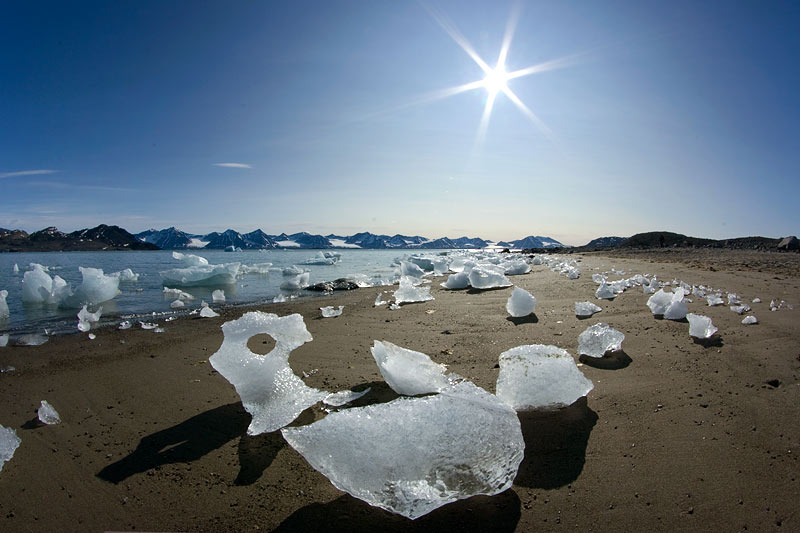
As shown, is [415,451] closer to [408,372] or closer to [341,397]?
[408,372]

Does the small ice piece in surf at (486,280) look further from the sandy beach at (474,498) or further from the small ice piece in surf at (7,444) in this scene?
the small ice piece in surf at (7,444)

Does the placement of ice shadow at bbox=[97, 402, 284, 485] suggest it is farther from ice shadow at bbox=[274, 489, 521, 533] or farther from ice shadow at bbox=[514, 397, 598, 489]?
ice shadow at bbox=[514, 397, 598, 489]

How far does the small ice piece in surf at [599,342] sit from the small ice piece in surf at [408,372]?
1194mm

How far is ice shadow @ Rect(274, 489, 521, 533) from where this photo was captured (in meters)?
1.31

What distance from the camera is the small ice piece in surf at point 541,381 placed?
2.01m

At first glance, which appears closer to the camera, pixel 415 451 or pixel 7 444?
pixel 415 451

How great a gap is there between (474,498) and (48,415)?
8.30ft

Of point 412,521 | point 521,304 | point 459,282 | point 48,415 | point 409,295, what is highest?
point 521,304

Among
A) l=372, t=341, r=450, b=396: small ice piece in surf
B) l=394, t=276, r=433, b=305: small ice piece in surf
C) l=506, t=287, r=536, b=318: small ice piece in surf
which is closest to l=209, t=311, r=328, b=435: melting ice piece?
l=372, t=341, r=450, b=396: small ice piece in surf

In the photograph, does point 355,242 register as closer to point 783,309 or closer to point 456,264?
point 456,264

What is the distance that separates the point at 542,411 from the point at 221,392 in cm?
207

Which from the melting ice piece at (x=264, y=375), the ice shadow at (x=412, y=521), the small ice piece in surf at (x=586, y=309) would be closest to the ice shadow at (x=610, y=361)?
the small ice piece in surf at (x=586, y=309)

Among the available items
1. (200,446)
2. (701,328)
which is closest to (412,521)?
(200,446)

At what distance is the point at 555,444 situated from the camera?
173 cm
